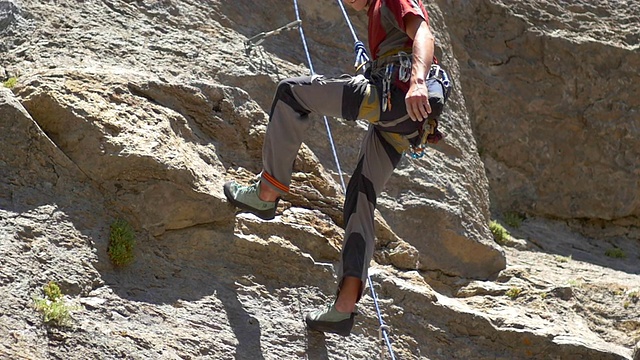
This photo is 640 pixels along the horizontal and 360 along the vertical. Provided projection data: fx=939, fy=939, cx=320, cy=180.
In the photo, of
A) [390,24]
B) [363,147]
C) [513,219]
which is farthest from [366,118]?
[513,219]

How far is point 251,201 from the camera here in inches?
280

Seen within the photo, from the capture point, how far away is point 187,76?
26.6 ft

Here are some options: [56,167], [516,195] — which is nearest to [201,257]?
[56,167]

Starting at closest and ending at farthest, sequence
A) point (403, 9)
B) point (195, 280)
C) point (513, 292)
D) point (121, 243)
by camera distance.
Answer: point (403, 9), point (121, 243), point (195, 280), point (513, 292)

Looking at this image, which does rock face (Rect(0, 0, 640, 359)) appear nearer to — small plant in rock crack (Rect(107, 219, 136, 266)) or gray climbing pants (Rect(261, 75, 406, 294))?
small plant in rock crack (Rect(107, 219, 136, 266))

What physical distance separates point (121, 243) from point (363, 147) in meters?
1.91

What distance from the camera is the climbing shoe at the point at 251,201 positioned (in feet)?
23.3

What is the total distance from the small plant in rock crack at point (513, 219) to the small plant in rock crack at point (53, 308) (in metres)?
6.74

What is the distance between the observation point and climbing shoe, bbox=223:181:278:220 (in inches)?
280

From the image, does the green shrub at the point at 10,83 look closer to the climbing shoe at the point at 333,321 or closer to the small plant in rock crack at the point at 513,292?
the climbing shoe at the point at 333,321

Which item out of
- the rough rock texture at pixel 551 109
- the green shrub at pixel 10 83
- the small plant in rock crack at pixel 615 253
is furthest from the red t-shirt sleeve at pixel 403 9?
the small plant in rock crack at pixel 615 253

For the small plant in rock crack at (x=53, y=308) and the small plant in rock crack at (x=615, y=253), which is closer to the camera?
the small plant in rock crack at (x=53, y=308)

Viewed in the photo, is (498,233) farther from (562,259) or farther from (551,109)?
(551,109)

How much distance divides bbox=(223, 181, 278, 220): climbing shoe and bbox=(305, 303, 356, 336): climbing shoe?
850 mm
